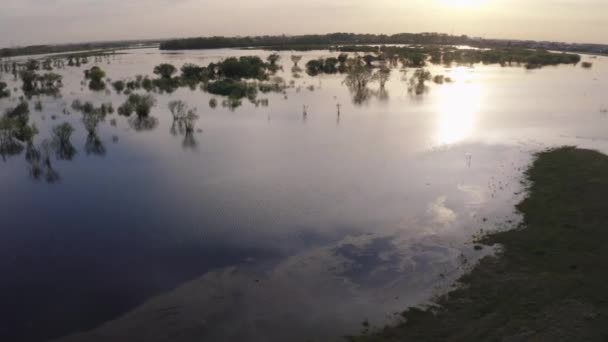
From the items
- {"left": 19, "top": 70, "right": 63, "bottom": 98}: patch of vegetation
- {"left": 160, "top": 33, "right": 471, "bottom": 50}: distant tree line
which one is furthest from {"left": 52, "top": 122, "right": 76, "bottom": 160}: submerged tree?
{"left": 160, "top": 33, "right": 471, "bottom": 50}: distant tree line

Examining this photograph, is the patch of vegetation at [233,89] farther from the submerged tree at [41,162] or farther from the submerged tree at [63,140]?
the submerged tree at [41,162]

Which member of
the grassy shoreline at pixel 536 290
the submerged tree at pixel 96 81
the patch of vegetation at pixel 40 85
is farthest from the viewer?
the submerged tree at pixel 96 81

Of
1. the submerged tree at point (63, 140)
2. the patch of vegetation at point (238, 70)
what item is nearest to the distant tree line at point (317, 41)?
the patch of vegetation at point (238, 70)

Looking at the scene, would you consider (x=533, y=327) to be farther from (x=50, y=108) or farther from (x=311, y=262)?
(x=50, y=108)

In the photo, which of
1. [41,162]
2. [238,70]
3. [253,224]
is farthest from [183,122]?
[238,70]

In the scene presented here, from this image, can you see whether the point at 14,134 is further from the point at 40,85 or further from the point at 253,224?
the point at 40,85
